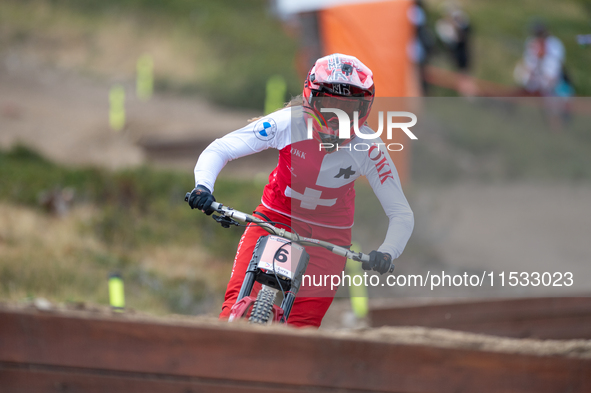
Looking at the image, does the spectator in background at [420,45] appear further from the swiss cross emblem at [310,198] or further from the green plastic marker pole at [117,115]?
the swiss cross emblem at [310,198]

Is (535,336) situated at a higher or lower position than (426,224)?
lower

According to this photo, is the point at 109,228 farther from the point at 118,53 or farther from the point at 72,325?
the point at 118,53

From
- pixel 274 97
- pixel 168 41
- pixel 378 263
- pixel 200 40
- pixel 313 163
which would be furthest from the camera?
pixel 200 40

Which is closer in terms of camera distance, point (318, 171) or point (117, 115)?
point (318, 171)

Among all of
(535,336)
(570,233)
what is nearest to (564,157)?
(570,233)

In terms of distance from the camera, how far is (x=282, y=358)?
3.00 meters

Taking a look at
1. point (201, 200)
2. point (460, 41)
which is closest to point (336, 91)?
point (201, 200)

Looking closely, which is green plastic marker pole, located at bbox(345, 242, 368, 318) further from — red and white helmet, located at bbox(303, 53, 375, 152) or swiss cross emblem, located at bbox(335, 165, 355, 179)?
red and white helmet, located at bbox(303, 53, 375, 152)

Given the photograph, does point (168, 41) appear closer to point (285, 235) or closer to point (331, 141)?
point (331, 141)

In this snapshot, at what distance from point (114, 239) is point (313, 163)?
19.8 feet

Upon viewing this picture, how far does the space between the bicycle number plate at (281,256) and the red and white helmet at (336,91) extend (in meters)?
0.77

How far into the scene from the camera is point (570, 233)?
453 inches

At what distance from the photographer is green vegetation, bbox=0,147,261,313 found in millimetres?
7617

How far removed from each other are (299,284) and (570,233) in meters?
9.20
